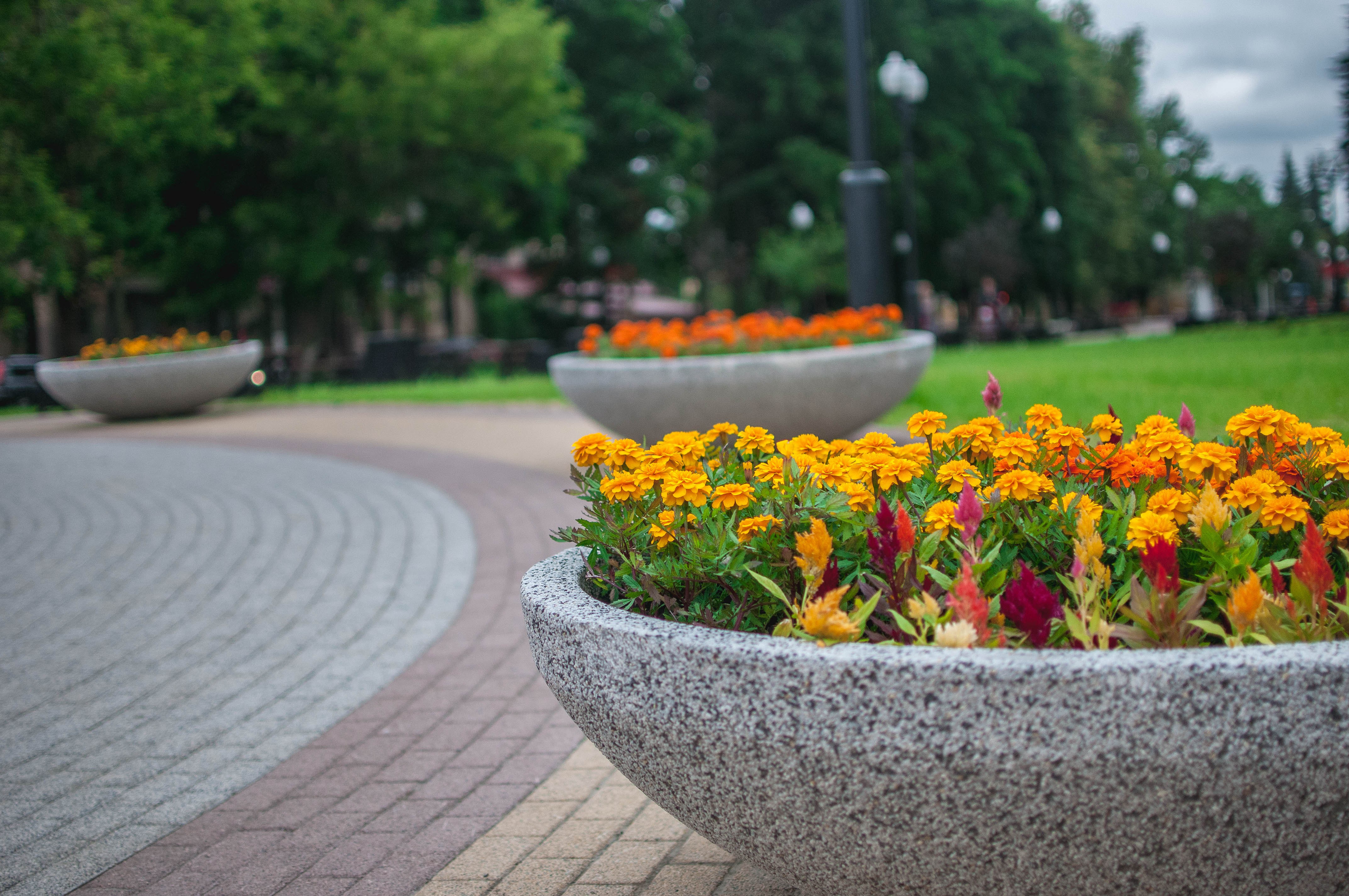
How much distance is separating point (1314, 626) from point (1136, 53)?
80.3 m

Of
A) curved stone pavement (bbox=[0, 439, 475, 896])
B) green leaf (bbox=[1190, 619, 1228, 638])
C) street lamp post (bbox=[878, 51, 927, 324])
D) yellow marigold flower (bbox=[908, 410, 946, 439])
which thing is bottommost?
curved stone pavement (bbox=[0, 439, 475, 896])

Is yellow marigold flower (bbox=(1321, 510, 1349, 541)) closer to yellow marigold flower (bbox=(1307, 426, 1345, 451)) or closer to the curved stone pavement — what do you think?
yellow marigold flower (bbox=(1307, 426, 1345, 451))

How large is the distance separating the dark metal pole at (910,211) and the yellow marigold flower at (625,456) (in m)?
22.5

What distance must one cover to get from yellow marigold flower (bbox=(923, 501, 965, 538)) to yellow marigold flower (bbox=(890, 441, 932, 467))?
0.36 m

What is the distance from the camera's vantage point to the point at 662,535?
2389mm

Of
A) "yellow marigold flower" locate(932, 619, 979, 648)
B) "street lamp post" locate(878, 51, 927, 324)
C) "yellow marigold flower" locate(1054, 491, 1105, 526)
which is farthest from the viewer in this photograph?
"street lamp post" locate(878, 51, 927, 324)

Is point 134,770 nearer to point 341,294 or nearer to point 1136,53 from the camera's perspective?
point 341,294

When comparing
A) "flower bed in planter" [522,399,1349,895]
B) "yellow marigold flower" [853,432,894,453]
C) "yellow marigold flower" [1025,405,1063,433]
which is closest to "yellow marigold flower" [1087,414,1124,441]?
"yellow marigold flower" [1025,405,1063,433]

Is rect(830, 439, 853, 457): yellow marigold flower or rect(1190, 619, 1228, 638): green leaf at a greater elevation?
rect(830, 439, 853, 457): yellow marigold flower

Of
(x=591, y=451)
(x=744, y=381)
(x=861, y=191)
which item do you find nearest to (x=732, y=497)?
(x=591, y=451)

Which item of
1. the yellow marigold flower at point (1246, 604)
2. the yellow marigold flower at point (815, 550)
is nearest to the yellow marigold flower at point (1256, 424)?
the yellow marigold flower at point (1246, 604)

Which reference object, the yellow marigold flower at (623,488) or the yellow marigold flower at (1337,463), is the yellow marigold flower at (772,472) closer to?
the yellow marigold flower at (623,488)

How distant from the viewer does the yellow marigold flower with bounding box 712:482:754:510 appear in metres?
2.41

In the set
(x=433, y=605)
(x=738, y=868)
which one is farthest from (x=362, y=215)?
(x=738, y=868)
